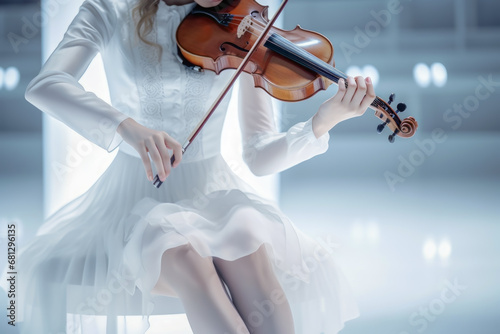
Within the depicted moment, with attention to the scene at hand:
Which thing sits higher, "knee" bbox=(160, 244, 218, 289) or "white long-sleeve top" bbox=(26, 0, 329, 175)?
"white long-sleeve top" bbox=(26, 0, 329, 175)

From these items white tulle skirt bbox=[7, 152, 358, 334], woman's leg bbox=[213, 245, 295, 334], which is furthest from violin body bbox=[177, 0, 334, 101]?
woman's leg bbox=[213, 245, 295, 334]

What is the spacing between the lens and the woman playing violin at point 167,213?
880 millimetres

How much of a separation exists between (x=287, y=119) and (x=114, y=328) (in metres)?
2.02

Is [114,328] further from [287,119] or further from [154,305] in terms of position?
[287,119]

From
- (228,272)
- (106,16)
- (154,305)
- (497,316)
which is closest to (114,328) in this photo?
(154,305)

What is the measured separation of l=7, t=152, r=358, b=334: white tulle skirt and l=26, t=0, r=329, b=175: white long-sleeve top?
0.28 ft

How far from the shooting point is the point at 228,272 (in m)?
0.91

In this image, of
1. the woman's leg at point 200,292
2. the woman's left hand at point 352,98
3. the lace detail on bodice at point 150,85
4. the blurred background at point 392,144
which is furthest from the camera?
the blurred background at point 392,144

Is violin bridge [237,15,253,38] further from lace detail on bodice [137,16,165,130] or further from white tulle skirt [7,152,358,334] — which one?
white tulle skirt [7,152,358,334]

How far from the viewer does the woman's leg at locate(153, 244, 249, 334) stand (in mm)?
840

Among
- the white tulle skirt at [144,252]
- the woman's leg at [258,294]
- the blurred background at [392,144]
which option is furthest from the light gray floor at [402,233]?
the woman's leg at [258,294]

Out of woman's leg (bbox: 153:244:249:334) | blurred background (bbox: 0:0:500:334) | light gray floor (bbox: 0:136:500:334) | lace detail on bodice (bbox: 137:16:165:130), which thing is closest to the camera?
woman's leg (bbox: 153:244:249:334)

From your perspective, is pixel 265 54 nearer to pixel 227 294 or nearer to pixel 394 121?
pixel 394 121

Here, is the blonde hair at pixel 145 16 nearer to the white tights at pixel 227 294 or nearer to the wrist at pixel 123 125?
the wrist at pixel 123 125
